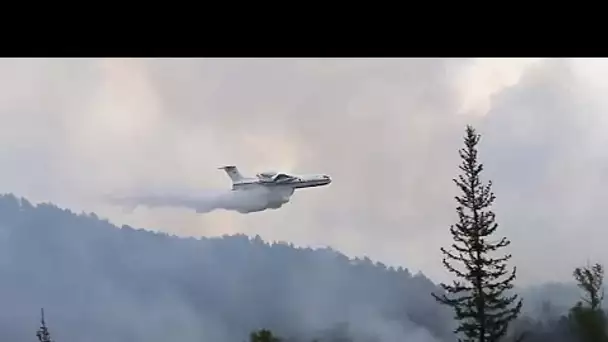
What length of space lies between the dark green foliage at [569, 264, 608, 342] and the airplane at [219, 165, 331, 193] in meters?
5.21

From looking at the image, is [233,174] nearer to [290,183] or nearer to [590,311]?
[290,183]

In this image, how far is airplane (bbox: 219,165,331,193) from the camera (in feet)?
54.0

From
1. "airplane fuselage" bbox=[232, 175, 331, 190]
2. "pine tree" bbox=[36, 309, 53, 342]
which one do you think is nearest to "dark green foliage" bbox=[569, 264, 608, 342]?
"airplane fuselage" bbox=[232, 175, 331, 190]

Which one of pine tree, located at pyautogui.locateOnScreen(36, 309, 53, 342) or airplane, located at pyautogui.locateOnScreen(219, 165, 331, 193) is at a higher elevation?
airplane, located at pyautogui.locateOnScreen(219, 165, 331, 193)

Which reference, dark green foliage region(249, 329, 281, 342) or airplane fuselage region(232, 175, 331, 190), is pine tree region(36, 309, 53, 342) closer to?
dark green foliage region(249, 329, 281, 342)

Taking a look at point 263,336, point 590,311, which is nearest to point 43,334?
point 263,336

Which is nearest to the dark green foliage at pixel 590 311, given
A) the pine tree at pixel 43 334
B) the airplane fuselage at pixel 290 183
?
the airplane fuselage at pixel 290 183

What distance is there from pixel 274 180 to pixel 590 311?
641 centimetres

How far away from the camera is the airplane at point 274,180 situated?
16.5 m

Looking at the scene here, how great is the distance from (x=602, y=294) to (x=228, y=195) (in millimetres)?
7442
